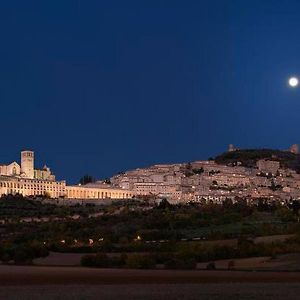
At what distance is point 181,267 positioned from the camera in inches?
1225

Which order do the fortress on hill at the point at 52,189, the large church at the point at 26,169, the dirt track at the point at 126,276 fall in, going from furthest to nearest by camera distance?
the large church at the point at 26,169, the fortress on hill at the point at 52,189, the dirt track at the point at 126,276

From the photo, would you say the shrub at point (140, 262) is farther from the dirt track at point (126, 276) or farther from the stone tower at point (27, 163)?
the stone tower at point (27, 163)

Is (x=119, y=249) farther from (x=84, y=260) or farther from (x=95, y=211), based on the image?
(x=95, y=211)

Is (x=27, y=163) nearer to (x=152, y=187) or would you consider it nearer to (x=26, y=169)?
(x=26, y=169)

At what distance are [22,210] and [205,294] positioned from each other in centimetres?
7568

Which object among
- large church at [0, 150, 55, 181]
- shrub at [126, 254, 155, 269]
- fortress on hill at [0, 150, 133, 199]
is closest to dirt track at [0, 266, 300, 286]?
shrub at [126, 254, 155, 269]

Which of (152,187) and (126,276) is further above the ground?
(152,187)

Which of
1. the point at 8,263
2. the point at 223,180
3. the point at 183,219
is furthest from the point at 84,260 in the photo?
the point at 223,180

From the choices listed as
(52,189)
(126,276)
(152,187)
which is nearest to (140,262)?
(126,276)

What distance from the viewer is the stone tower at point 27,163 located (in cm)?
17862

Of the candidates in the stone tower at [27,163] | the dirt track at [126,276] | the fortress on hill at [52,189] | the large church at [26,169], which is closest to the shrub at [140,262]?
the dirt track at [126,276]

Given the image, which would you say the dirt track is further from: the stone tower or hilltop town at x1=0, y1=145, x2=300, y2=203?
the stone tower

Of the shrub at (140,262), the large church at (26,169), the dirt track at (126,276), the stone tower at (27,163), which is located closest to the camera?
the dirt track at (126,276)

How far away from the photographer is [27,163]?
593 ft
